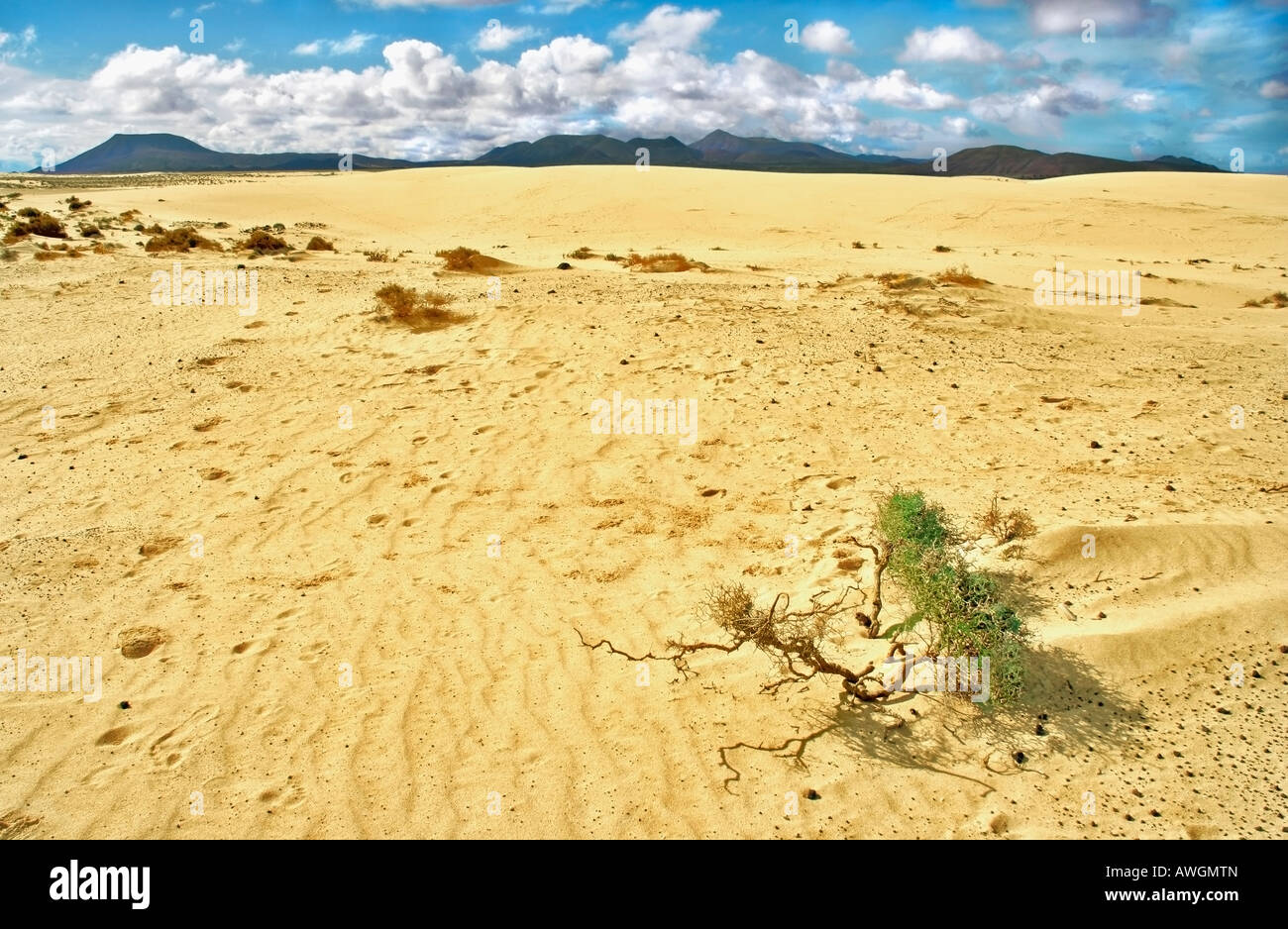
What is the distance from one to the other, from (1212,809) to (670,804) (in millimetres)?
2018

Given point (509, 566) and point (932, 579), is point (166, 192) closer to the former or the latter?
point (509, 566)

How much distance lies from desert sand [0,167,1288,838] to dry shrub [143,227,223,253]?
3.39 m

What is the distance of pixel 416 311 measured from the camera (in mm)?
8867

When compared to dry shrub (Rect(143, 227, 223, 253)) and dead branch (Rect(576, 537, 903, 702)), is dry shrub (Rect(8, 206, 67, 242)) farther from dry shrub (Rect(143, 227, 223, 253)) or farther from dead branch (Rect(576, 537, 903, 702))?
dead branch (Rect(576, 537, 903, 702))

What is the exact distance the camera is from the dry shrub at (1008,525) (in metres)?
4.13

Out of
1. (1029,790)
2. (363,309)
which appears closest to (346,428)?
(363,309)

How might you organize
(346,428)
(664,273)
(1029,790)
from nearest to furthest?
1. (1029,790)
2. (346,428)
3. (664,273)

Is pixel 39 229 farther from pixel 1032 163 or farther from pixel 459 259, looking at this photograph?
pixel 1032 163

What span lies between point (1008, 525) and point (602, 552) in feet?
8.10

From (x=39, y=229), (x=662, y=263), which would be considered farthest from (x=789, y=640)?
(x=39, y=229)

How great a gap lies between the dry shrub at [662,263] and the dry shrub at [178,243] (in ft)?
26.4

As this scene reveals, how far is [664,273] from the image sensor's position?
36.9ft

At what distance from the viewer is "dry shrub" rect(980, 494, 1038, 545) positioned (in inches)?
163

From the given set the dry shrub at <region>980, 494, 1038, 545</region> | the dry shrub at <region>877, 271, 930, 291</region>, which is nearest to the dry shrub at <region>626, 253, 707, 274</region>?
the dry shrub at <region>877, 271, 930, 291</region>
